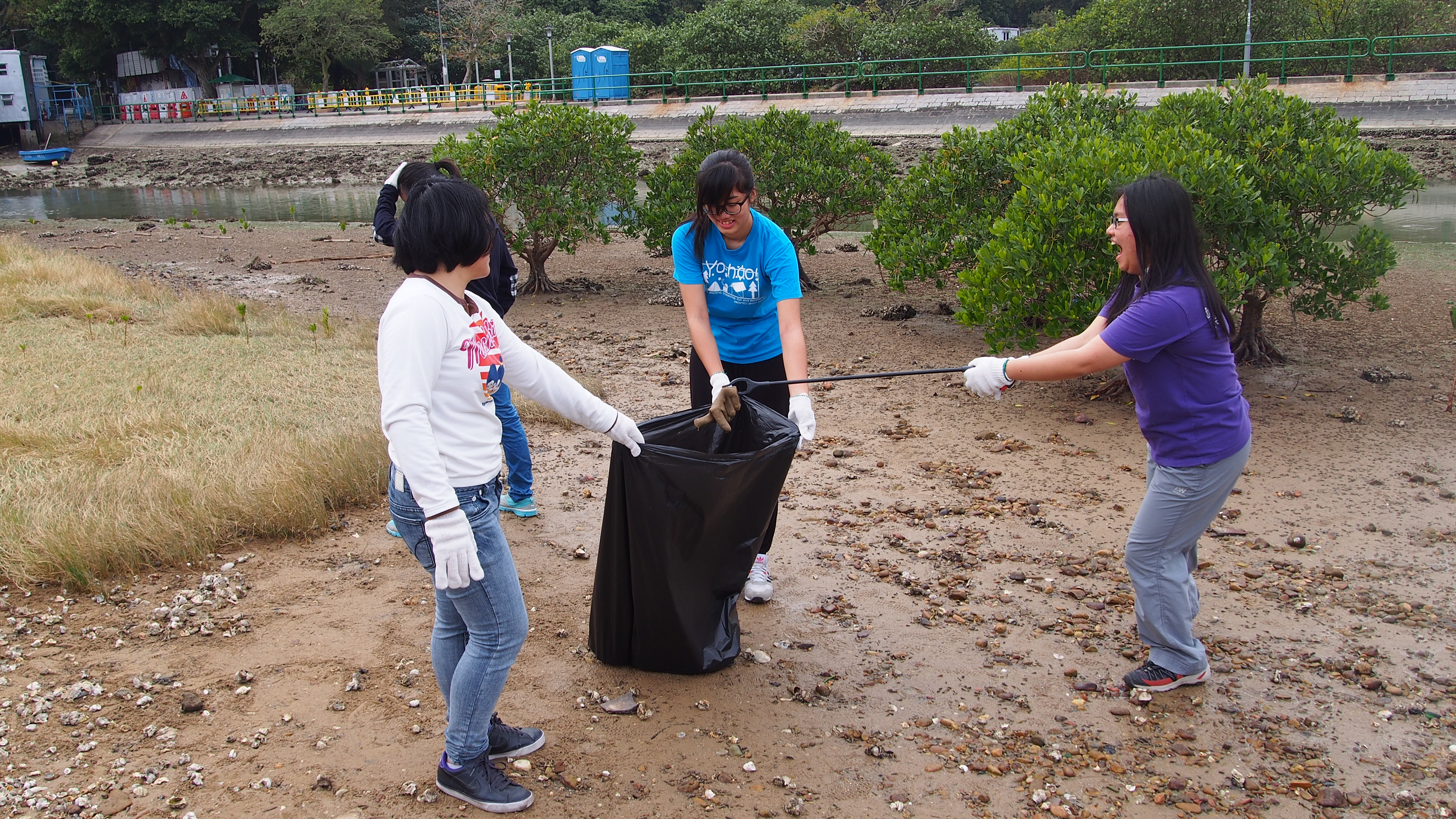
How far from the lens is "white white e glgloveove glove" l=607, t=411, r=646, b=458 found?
9.30 ft

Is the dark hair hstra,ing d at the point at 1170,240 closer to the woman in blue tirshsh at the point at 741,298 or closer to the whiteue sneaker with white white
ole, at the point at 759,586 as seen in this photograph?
the woman in blue tirshsh at the point at 741,298

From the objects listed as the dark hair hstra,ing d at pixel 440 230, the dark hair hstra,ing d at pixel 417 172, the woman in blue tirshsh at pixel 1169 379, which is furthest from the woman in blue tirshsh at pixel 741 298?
the dark hair hstra,ing d at pixel 417 172

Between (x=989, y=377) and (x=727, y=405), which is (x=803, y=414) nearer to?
(x=727, y=405)

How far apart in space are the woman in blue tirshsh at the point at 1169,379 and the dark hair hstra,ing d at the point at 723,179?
1000mm

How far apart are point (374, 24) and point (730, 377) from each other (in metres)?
50.6

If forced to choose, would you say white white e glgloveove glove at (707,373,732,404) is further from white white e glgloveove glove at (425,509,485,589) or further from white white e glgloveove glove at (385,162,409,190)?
white white e glgloveove glove at (385,162,409,190)

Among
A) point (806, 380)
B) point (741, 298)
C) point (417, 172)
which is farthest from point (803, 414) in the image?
point (417, 172)

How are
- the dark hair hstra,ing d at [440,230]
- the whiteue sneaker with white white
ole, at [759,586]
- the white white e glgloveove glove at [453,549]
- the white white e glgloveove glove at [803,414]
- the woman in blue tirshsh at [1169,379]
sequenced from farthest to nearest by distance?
the whiteue sneaker with white white
ole, at [759,586] → the white white e glgloveove glove at [803,414] → the woman in blue tirshsh at [1169,379] → the dark hair hstra,ing d at [440,230] → the white white e glgloveove glove at [453,549]

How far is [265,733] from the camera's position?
9.48 feet

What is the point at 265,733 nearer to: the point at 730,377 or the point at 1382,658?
the point at 730,377

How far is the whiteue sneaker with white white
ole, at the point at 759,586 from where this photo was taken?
375 cm

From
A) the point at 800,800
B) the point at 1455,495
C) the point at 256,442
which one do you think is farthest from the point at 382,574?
the point at 1455,495

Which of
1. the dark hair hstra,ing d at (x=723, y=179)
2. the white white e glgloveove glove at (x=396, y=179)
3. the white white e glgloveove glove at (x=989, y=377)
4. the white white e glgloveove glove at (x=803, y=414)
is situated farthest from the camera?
the white white e glgloveove glove at (x=396, y=179)

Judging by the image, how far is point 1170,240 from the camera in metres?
2.85
